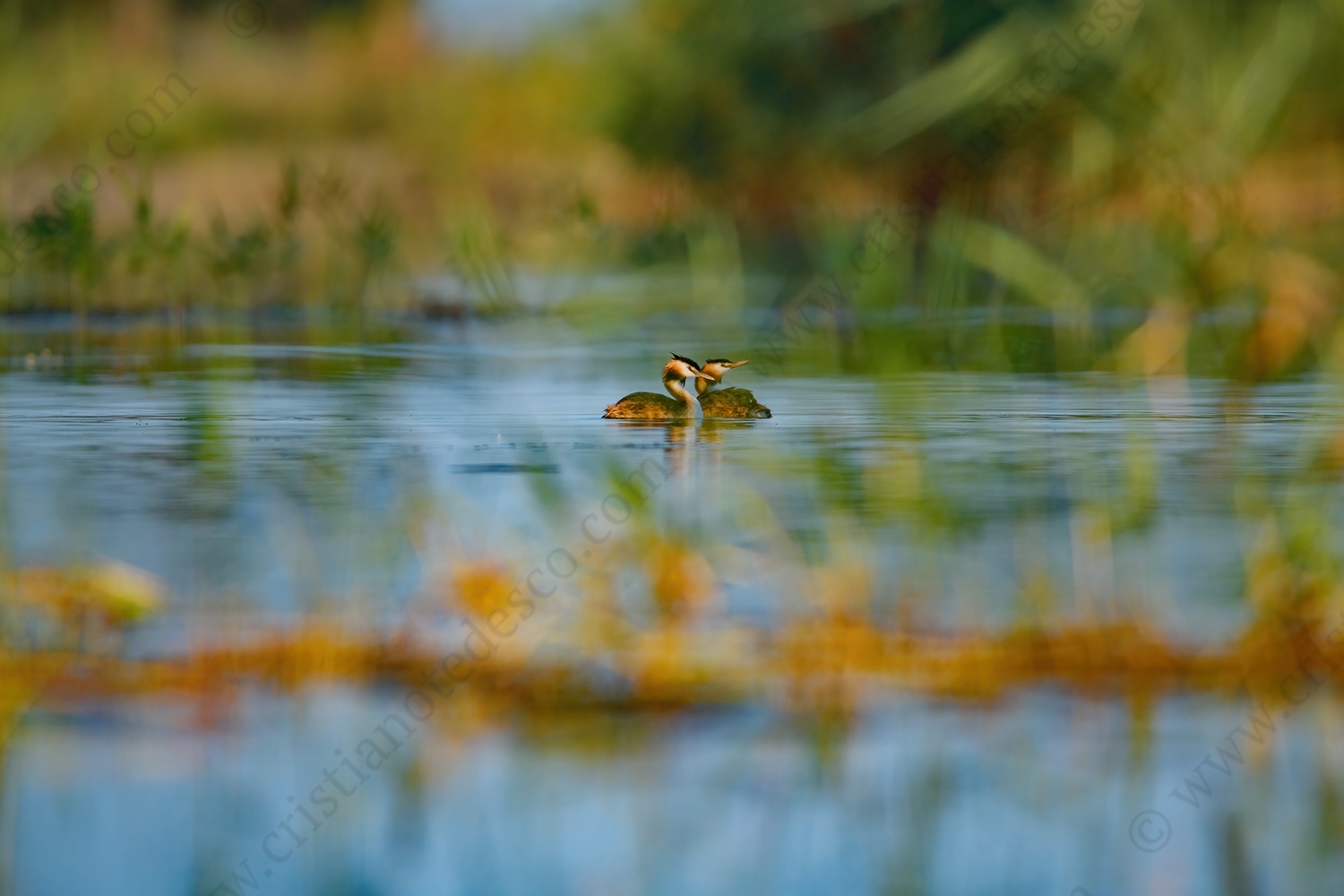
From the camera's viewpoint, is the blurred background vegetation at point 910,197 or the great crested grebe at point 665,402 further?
the great crested grebe at point 665,402

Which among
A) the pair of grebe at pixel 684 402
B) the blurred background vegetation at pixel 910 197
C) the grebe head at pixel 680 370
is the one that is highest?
the blurred background vegetation at pixel 910 197

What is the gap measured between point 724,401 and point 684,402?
0.12 m

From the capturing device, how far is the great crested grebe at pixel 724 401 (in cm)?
693

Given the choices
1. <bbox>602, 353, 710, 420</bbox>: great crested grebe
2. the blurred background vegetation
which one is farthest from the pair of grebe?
the blurred background vegetation

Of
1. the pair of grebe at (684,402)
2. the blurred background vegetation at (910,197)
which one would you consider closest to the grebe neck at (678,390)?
the pair of grebe at (684,402)

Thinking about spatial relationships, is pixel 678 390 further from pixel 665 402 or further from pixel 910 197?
pixel 910 197

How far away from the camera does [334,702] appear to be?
3.83m

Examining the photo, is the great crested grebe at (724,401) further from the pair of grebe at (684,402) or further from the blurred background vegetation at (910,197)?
the blurred background vegetation at (910,197)

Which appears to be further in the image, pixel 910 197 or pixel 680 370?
pixel 910 197

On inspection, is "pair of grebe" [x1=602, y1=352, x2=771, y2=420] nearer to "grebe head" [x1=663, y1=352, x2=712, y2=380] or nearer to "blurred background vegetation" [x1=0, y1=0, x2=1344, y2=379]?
"grebe head" [x1=663, y1=352, x2=712, y2=380]

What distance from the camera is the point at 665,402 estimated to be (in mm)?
6891

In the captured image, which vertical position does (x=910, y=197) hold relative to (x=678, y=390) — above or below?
above

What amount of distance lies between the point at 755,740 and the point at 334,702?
714 millimetres

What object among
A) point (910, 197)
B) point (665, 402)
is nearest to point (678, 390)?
point (665, 402)
